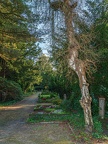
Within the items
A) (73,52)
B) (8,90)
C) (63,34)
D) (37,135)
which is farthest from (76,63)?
(8,90)

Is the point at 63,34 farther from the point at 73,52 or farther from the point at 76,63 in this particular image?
the point at 76,63

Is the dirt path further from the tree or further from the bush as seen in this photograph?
the bush

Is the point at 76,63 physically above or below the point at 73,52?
below

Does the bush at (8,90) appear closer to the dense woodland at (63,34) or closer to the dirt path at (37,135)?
the dense woodland at (63,34)

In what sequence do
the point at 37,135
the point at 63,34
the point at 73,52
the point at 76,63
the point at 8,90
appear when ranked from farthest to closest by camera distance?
the point at 8,90
the point at 63,34
the point at 73,52
the point at 76,63
the point at 37,135

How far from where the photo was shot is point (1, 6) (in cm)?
1023

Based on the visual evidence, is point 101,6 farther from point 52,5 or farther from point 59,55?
point 59,55

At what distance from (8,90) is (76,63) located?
13.6 m

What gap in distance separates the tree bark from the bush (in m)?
12.7

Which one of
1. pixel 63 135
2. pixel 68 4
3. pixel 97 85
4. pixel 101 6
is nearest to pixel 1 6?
pixel 68 4

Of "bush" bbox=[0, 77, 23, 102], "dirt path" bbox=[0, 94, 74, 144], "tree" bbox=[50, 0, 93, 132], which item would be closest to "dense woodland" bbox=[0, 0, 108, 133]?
"tree" bbox=[50, 0, 93, 132]

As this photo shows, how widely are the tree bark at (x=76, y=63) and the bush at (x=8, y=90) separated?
12666 mm

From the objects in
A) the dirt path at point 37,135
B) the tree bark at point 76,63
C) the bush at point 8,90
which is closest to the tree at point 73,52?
the tree bark at point 76,63

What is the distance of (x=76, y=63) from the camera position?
22.8 ft
